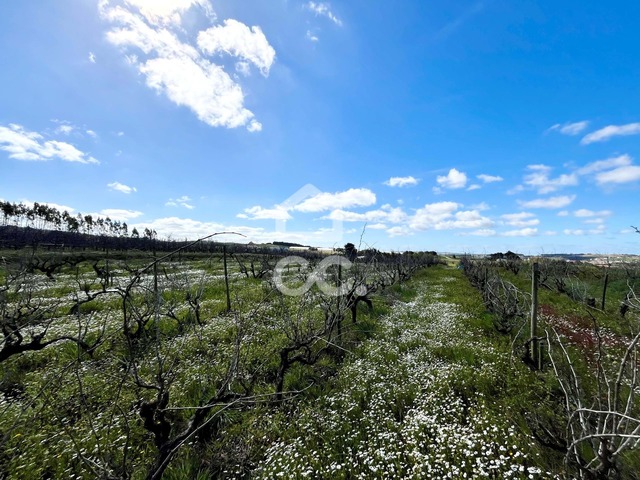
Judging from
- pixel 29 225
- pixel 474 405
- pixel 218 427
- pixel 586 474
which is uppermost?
pixel 29 225

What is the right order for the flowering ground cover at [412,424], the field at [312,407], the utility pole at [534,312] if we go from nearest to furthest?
1. the field at [312,407]
2. the flowering ground cover at [412,424]
3. the utility pole at [534,312]

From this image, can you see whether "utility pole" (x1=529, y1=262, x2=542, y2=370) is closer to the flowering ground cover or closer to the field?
the field

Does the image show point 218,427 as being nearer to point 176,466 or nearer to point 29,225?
point 176,466

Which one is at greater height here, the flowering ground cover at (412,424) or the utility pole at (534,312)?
the utility pole at (534,312)

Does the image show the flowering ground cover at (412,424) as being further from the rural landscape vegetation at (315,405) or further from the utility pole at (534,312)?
the utility pole at (534,312)

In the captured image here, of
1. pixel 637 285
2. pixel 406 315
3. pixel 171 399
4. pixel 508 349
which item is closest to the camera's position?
pixel 171 399

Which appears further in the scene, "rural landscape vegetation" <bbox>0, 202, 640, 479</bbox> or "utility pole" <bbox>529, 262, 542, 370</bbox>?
"utility pole" <bbox>529, 262, 542, 370</bbox>

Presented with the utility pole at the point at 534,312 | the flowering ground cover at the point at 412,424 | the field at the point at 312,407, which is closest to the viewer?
the field at the point at 312,407

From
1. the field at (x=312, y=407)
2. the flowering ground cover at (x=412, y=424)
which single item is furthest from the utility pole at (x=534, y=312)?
the flowering ground cover at (x=412, y=424)

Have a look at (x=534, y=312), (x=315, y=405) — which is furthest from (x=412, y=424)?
(x=534, y=312)

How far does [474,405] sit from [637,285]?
33.1m

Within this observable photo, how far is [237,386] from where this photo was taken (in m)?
6.59

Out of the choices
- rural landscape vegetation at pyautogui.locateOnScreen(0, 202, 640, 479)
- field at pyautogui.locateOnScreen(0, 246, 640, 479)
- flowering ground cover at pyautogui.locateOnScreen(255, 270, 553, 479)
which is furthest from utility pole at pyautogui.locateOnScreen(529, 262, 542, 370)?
flowering ground cover at pyautogui.locateOnScreen(255, 270, 553, 479)

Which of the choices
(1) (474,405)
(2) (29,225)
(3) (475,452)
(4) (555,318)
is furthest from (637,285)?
(2) (29,225)
